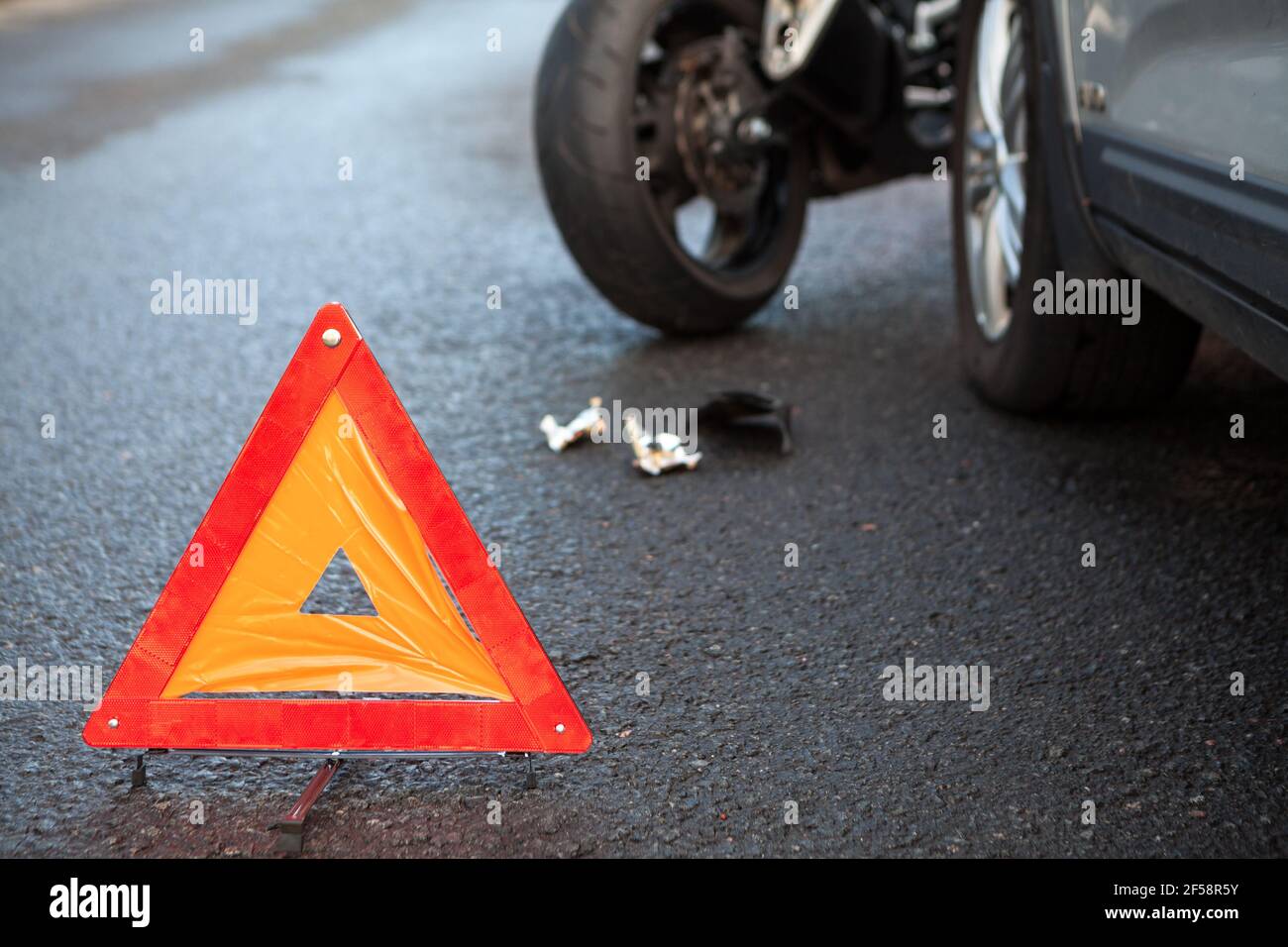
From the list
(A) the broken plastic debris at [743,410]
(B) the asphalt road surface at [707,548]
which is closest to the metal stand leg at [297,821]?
(B) the asphalt road surface at [707,548]

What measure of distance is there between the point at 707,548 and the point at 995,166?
1.43 m

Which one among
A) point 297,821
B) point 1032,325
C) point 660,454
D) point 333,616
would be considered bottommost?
point 297,821

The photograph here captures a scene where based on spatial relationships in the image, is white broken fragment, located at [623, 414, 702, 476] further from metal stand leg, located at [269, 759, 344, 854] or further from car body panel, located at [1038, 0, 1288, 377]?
metal stand leg, located at [269, 759, 344, 854]

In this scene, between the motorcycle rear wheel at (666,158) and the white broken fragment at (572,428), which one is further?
the motorcycle rear wheel at (666,158)

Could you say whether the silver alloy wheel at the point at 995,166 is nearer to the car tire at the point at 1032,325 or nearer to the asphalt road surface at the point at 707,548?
the car tire at the point at 1032,325

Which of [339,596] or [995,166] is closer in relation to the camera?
[339,596]

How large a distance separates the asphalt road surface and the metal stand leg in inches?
1.5

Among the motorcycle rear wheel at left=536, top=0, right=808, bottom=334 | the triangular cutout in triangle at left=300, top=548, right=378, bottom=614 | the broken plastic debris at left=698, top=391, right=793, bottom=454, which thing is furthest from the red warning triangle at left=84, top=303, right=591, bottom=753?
the motorcycle rear wheel at left=536, top=0, right=808, bottom=334

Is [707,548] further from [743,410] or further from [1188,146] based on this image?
[1188,146]

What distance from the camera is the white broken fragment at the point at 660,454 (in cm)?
369

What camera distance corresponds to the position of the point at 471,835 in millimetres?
2250

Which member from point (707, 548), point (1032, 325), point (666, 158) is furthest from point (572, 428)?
point (1032, 325)

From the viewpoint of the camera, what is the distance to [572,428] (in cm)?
390
